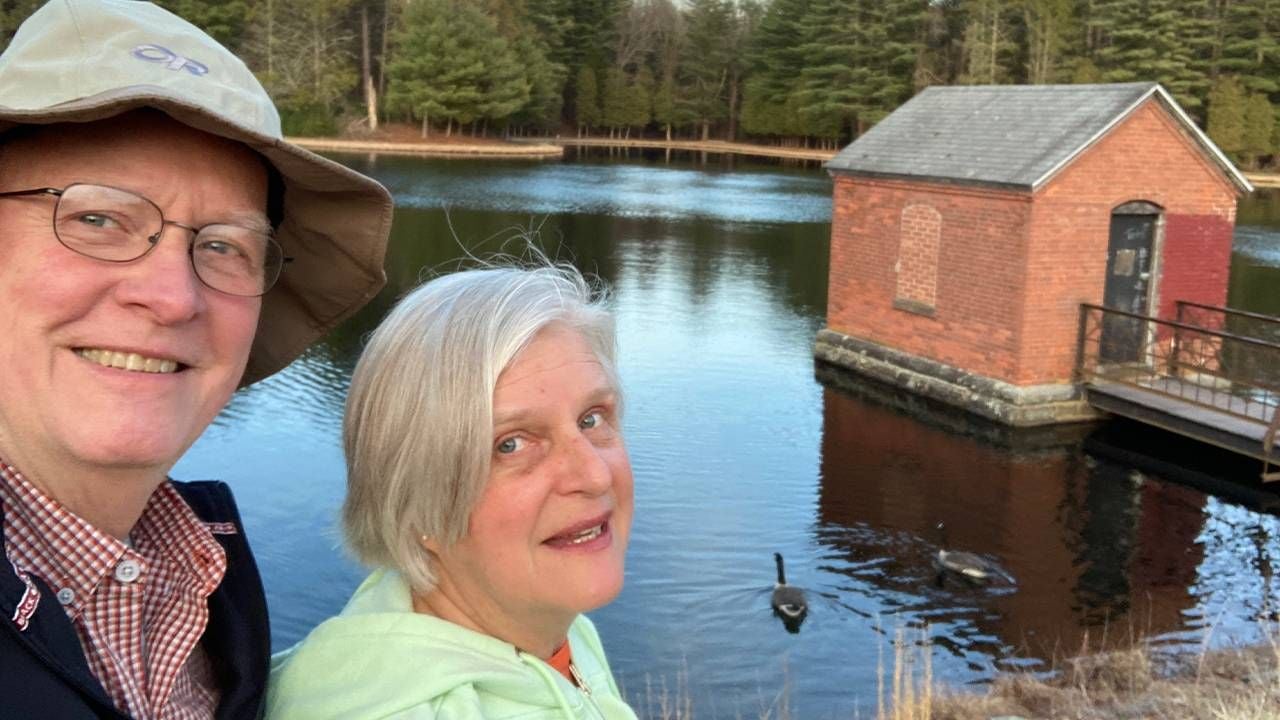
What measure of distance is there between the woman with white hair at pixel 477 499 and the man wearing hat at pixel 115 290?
0.76ft

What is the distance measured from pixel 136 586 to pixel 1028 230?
14704mm

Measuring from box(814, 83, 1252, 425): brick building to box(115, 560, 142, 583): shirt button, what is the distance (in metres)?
14.5

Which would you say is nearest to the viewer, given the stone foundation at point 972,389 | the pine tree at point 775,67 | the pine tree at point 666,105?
the stone foundation at point 972,389

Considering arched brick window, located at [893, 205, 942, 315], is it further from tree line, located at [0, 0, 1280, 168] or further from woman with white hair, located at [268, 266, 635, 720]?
tree line, located at [0, 0, 1280, 168]

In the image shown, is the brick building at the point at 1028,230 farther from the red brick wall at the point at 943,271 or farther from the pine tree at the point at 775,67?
the pine tree at the point at 775,67

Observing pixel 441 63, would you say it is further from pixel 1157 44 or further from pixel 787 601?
pixel 787 601

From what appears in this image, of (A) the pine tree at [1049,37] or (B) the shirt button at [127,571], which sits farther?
(A) the pine tree at [1049,37]

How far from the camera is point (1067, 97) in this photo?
638 inches

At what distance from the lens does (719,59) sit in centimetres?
8000

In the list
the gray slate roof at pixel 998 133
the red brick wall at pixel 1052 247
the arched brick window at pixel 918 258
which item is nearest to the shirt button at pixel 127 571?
the gray slate roof at pixel 998 133

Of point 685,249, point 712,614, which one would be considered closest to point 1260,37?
point 685,249

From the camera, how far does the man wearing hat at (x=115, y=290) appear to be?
172 cm

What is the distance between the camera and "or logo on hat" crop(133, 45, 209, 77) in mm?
1737

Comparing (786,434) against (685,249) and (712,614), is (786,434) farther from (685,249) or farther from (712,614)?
(685,249)
